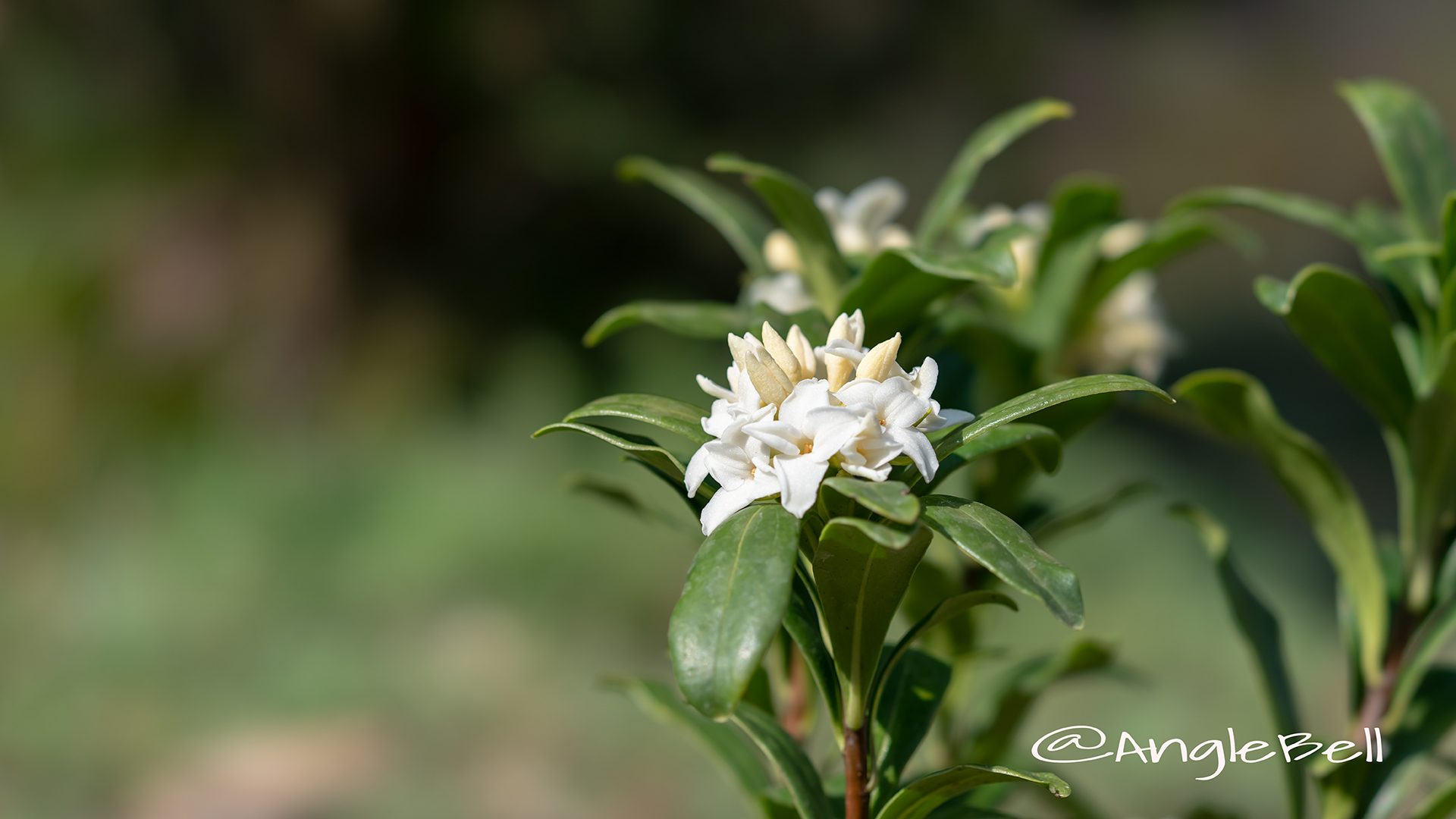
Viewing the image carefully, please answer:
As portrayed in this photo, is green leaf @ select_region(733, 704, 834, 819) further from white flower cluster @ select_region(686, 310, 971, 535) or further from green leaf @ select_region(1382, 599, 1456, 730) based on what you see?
green leaf @ select_region(1382, 599, 1456, 730)

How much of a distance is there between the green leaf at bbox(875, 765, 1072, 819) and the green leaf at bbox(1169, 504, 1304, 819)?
12.5 inches

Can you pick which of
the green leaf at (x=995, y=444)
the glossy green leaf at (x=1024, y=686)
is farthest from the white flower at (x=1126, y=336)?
the green leaf at (x=995, y=444)

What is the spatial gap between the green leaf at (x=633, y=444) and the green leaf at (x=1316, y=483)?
43 cm

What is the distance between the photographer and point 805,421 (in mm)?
579

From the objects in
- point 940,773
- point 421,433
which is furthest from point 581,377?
point 940,773

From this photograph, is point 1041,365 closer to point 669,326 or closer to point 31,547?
point 669,326

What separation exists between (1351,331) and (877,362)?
16.7 inches

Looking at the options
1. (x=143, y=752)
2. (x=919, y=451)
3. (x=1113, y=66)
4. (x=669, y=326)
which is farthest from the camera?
(x=1113, y=66)

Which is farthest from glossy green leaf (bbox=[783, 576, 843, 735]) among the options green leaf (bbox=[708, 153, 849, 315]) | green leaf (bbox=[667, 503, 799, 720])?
green leaf (bbox=[708, 153, 849, 315])

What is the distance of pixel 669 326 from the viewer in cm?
81

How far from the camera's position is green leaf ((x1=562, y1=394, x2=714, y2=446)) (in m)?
0.62

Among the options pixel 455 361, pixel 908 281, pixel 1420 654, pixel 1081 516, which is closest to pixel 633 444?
pixel 908 281

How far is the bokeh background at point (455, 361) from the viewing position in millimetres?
2877

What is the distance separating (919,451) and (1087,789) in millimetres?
2310
